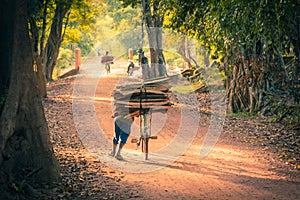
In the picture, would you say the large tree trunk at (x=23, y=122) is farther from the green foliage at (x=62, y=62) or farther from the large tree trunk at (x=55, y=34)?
the green foliage at (x=62, y=62)

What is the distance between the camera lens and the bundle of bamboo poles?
977cm

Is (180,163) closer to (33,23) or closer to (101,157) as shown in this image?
(101,157)

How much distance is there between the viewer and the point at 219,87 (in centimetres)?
2577

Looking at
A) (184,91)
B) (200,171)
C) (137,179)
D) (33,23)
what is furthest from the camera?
(184,91)

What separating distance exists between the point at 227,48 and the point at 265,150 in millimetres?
5340

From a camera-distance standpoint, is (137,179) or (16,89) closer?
(16,89)

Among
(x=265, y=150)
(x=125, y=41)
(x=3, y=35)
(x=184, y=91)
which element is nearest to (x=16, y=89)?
(x=3, y=35)

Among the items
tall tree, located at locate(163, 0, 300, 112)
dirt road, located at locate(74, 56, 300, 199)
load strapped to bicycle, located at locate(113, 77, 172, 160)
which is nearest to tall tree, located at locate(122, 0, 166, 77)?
tall tree, located at locate(163, 0, 300, 112)

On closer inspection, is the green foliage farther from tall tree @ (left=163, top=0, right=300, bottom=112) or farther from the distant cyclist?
tall tree @ (left=163, top=0, right=300, bottom=112)

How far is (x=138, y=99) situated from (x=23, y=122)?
2936 mm

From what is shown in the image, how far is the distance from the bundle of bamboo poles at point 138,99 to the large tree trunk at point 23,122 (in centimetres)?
242

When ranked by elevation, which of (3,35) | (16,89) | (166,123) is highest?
(3,35)

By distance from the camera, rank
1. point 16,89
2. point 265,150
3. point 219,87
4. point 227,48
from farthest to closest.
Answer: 1. point 219,87
2. point 227,48
3. point 265,150
4. point 16,89

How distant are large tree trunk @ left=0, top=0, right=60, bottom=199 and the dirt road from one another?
4.85ft
